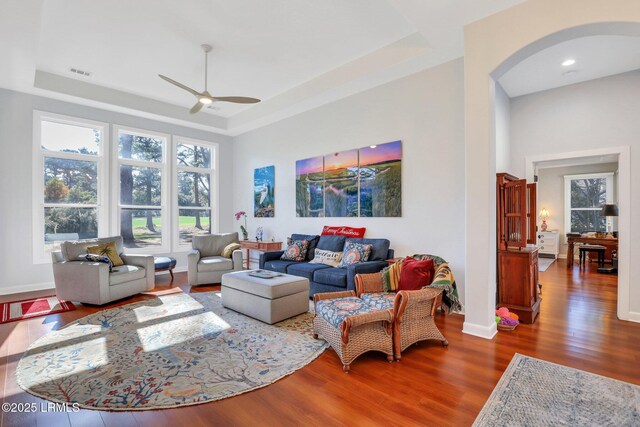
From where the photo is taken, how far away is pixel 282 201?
6.46m

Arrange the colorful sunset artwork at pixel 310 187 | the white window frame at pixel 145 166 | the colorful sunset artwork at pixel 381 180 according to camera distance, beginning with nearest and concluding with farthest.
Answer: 1. the colorful sunset artwork at pixel 381 180
2. the colorful sunset artwork at pixel 310 187
3. the white window frame at pixel 145 166

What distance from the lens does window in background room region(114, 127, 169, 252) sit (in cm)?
610

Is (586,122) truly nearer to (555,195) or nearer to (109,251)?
(555,195)

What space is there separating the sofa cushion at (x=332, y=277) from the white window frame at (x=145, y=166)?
396 centimetres

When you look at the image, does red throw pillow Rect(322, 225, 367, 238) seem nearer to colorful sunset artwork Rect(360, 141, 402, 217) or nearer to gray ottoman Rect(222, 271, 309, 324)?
colorful sunset artwork Rect(360, 141, 402, 217)

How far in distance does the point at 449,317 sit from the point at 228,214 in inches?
223

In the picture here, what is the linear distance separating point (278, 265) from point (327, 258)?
82cm

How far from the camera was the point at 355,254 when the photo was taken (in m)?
4.43

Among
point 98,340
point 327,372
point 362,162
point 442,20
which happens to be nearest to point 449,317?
point 327,372

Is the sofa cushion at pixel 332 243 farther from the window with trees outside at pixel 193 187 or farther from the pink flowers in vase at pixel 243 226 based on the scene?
the window with trees outside at pixel 193 187

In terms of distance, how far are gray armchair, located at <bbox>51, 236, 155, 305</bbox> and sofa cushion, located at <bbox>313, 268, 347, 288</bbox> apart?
2.77 meters

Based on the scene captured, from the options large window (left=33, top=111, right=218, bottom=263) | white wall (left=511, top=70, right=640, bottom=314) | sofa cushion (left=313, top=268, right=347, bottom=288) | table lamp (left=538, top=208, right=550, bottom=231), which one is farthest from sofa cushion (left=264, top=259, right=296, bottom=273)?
table lamp (left=538, top=208, right=550, bottom=231)

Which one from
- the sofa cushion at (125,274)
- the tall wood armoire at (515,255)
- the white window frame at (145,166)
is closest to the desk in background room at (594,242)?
the tall wood armoire at (515,255)

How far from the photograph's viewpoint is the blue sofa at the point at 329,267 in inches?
160
